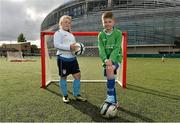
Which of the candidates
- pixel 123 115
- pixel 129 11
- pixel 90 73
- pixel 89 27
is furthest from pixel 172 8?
pixel 123 115

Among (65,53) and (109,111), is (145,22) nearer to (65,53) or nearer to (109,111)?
(65,53)

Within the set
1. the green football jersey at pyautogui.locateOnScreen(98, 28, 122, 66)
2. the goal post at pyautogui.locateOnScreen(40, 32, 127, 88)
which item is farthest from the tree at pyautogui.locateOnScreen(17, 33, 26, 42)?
the green football jersey at pyautogui.locateOnScreen(98, 28, 122, 66)

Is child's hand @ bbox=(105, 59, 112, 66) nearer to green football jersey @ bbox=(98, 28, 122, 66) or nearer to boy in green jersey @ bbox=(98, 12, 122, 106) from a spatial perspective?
boy in green jersey @ bbox=(98, 12, 122, 106)

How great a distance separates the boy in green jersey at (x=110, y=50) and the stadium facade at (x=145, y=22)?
6130 cm

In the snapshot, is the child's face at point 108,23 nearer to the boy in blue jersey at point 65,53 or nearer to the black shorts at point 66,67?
the boy in blue jersey at point 65,53

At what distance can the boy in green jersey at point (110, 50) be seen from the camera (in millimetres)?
4660

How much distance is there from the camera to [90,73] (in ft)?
29.7

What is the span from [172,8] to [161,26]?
4.76 meters

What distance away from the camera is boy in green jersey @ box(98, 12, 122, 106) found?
4660 millimetres

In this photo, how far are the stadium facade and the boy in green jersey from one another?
61304 mm

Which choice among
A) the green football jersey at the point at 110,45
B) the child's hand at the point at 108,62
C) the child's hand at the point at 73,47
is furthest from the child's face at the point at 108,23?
the child's hand at the point at 73,47

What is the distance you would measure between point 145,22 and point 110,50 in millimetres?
66754

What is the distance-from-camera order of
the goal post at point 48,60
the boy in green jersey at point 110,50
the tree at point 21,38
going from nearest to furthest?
the boy in green jersey at point 110,50 → the goal post at point 48,60 → the tree at point 21,38

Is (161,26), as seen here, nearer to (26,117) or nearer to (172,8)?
(172,8)
